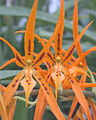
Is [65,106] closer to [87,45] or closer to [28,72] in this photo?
[87,45]

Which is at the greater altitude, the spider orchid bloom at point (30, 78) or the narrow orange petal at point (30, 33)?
the narrow orange petal at point (30, 33)

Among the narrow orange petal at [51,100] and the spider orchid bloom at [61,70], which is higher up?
the spider orchid bloom at [61,70]

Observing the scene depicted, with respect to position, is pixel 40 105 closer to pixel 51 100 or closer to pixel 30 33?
pixel 51 100

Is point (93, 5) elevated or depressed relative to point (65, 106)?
elevated

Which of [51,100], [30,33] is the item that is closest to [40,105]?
[51,100]

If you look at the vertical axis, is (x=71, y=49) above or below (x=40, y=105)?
above

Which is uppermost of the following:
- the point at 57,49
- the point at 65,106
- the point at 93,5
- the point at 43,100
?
the point at 93,5

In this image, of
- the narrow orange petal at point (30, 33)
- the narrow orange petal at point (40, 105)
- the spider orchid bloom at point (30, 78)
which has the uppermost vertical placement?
the narrow orange petal at point (30, 33)

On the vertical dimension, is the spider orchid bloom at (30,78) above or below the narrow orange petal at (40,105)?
above

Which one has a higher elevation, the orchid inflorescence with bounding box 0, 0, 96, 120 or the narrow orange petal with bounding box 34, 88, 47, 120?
the orchid inflorescence with bounding box 0, 0, 96, 120

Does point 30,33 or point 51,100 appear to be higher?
point 30,33

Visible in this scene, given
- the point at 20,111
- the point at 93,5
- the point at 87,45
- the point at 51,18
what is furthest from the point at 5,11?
the point at 93,5
